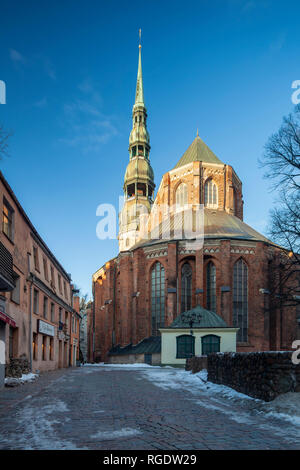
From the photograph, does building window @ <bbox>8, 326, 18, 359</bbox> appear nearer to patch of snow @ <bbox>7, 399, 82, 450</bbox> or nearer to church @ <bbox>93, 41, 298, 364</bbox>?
patch of snow @ <bbox>7, 399, 82, 450</bbox>

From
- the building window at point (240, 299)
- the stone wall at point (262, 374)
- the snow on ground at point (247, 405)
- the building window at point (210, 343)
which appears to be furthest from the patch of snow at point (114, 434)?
the building window at point (240, 299)

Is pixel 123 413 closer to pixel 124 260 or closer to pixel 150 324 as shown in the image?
pixel 150 324

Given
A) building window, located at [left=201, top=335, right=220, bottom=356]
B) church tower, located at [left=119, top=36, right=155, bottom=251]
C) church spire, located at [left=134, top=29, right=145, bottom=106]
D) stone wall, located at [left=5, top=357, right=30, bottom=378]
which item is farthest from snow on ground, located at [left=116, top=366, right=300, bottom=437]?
church spire, located at [left=134, top=29, right=145, bottom=106]

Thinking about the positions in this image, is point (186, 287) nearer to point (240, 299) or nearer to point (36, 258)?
point (240, 299)

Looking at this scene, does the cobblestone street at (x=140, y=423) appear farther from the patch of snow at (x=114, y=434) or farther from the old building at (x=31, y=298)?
the old building at (x=31, y=298)

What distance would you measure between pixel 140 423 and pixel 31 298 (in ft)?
50.5

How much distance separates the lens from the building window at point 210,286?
45656 millimetres

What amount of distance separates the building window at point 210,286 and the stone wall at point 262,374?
31525 mm

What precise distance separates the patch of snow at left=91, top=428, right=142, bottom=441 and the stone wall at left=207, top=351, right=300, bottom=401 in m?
4.01

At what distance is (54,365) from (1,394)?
17792 mm

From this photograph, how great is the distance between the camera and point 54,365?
98.9ft

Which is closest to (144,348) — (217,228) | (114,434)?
(217,228)

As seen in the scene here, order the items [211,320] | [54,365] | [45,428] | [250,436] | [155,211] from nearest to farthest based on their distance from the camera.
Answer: [250,436]
[45,428]
[54,365]
[211,320]
[155,211]

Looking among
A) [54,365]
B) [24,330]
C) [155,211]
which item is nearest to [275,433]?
[24,330]
